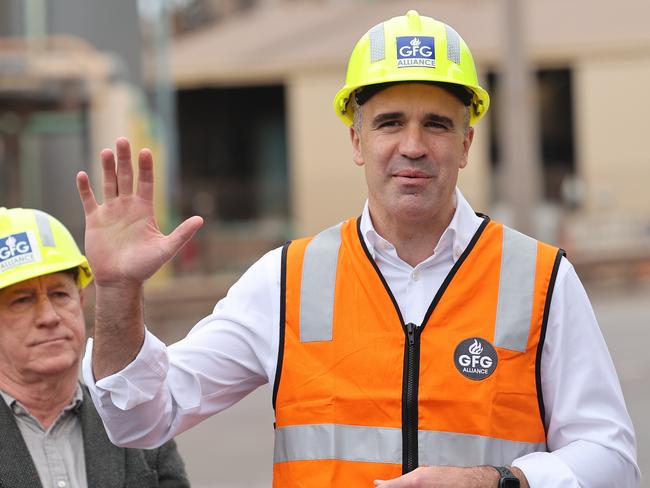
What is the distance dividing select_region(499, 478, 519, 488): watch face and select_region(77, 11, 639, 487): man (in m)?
0.01

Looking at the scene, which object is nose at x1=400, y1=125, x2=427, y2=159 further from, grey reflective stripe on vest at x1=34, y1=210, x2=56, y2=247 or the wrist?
grey reflective stripe on vest at x1=34, y1=210, x2=56, y2=247

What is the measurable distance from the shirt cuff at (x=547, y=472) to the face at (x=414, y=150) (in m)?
0.64

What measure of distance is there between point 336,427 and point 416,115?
30.8 inches

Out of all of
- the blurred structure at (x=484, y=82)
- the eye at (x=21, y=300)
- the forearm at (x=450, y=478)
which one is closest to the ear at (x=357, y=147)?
the forearm at (x=450, y=478)

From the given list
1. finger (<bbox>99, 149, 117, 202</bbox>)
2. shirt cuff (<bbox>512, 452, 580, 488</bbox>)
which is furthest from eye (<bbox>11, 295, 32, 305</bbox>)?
shirt cuff (<bbox>512, 452, 580, 488</bbox>)

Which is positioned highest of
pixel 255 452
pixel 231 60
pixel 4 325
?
pixel 231 60

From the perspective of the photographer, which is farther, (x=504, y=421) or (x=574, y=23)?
(x=574, y=23)

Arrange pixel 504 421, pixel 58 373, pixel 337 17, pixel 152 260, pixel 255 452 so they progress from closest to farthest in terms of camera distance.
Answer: pixel 152 260, pixel 504 421, pixel 58 373, pixel 255 452, pixel 337 17

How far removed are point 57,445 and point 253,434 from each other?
6502mm

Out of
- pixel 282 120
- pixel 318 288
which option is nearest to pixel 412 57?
pixel 318 288

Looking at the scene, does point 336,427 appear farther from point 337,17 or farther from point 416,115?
point 337,17

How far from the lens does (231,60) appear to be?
3575 cm

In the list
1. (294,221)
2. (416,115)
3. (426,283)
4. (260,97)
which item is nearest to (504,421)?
(426,283)

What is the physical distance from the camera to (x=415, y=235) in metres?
3.19
